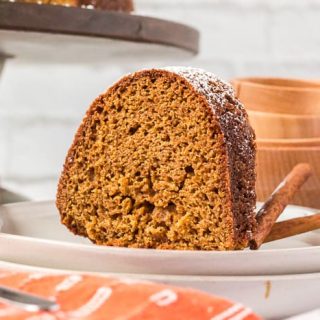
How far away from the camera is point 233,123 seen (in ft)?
2.06

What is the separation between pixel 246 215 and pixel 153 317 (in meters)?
0.26

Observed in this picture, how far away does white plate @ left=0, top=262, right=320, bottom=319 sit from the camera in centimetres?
50

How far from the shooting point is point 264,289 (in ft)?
1.66

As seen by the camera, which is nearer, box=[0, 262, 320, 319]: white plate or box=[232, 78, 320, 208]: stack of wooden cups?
box=[0, 262, 320, 319]: white plate

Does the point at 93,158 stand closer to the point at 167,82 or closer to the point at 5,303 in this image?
the point at 167,82

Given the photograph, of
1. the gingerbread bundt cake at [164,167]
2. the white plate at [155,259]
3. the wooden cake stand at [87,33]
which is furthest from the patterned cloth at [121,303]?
the wooden cake stand at [87,33]

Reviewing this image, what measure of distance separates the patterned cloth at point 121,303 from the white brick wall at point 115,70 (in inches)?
42.1

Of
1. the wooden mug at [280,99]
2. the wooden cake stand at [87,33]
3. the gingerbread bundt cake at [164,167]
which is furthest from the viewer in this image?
the wooden mug at [280,99]

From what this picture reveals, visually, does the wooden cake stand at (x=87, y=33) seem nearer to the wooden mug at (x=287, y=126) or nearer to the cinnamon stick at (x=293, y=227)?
the wooden mug at (x=287, y=126)

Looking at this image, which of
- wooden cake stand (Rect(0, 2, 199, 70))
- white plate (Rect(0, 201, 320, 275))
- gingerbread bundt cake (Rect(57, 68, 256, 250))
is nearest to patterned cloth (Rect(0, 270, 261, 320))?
white plate (Rect(0, 201, 320, 275))

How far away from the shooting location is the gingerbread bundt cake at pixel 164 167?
0.61 m

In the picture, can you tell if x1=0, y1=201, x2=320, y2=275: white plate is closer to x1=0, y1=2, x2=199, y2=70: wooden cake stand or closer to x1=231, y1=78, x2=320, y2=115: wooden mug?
x1=0, y1=2, x2=199, y2=70: wooden cake stand

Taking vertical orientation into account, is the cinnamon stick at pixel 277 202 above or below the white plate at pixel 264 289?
above

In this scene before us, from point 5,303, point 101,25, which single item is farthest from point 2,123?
point 5,303
